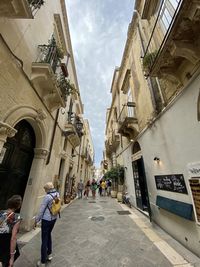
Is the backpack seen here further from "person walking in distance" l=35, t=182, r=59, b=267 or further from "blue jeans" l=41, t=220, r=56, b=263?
"blue jeans" l=41, t=220, r=56, b=263

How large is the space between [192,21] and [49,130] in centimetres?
579

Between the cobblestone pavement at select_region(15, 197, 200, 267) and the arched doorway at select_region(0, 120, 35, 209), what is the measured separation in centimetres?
168

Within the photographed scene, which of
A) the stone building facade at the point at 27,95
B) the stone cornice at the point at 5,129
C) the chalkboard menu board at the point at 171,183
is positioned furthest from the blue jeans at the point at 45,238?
the chalkboard menu board at the point at 171,183

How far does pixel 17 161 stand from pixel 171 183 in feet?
17.2

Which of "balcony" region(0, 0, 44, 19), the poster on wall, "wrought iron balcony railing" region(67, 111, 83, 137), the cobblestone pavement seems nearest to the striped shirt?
the cobblestone pavement

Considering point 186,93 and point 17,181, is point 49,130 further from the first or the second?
point 186,93

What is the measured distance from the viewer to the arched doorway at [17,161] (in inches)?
154

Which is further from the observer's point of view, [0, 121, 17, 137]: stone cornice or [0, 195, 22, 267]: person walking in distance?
[0, 121, 17, 137]: stone cornice

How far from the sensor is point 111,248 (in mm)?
3332

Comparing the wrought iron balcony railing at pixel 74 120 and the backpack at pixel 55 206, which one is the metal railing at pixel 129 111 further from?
the backpack at pixel 55 206

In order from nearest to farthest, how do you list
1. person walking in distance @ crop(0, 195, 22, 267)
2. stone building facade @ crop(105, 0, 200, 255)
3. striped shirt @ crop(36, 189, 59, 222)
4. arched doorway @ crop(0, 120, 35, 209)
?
person walking in distance @ crop(0, 195, 22, 267) < striped shirt @ crop(36, 189, 59, 222) < stone building facade @ crop(105, 0, 200, 255) < arched doorway @ crop(0, 120, 35, 209)

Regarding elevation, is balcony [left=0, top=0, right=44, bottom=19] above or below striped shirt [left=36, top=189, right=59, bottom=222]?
above

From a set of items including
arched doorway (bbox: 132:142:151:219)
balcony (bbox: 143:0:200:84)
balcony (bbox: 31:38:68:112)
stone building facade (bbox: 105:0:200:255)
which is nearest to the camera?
balcony (bbox: 143:0:200:84)

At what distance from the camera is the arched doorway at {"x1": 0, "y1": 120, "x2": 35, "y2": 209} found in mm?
3918
